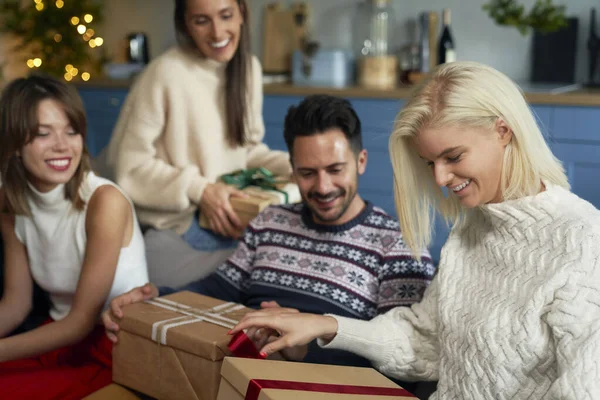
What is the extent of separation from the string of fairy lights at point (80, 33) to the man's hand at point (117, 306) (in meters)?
3.09

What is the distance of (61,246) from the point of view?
1.83 metres

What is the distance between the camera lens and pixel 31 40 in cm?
446

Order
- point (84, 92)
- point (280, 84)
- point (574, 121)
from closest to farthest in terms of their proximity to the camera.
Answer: point (574, 121) → point (280, 84) → point (84, 92)

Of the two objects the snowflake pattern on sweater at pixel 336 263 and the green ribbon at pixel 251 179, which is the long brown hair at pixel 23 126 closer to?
the snowflake pattern on sweater at pixel 336 263

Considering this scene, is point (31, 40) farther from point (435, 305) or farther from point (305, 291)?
point (435, 305)

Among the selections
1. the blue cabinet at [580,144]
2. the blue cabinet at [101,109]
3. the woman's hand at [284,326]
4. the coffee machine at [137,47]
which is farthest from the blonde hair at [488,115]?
the coffee machine at [137,47]

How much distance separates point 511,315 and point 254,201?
1.11 m

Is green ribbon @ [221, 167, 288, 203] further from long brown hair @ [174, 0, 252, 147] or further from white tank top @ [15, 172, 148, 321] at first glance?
white tank top @ [15, 172, 148, 321]

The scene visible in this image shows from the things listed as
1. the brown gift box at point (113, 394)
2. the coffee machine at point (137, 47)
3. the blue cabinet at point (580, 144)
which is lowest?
the brown gift box at point (113, 394)

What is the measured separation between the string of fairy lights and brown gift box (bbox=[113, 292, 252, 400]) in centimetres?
325

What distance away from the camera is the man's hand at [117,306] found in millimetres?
1493

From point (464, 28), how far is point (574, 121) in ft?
3.24

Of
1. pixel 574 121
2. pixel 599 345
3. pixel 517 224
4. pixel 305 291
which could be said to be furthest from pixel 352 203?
pixel 574 121

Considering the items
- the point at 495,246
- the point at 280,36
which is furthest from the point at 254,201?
the point at 280,36
